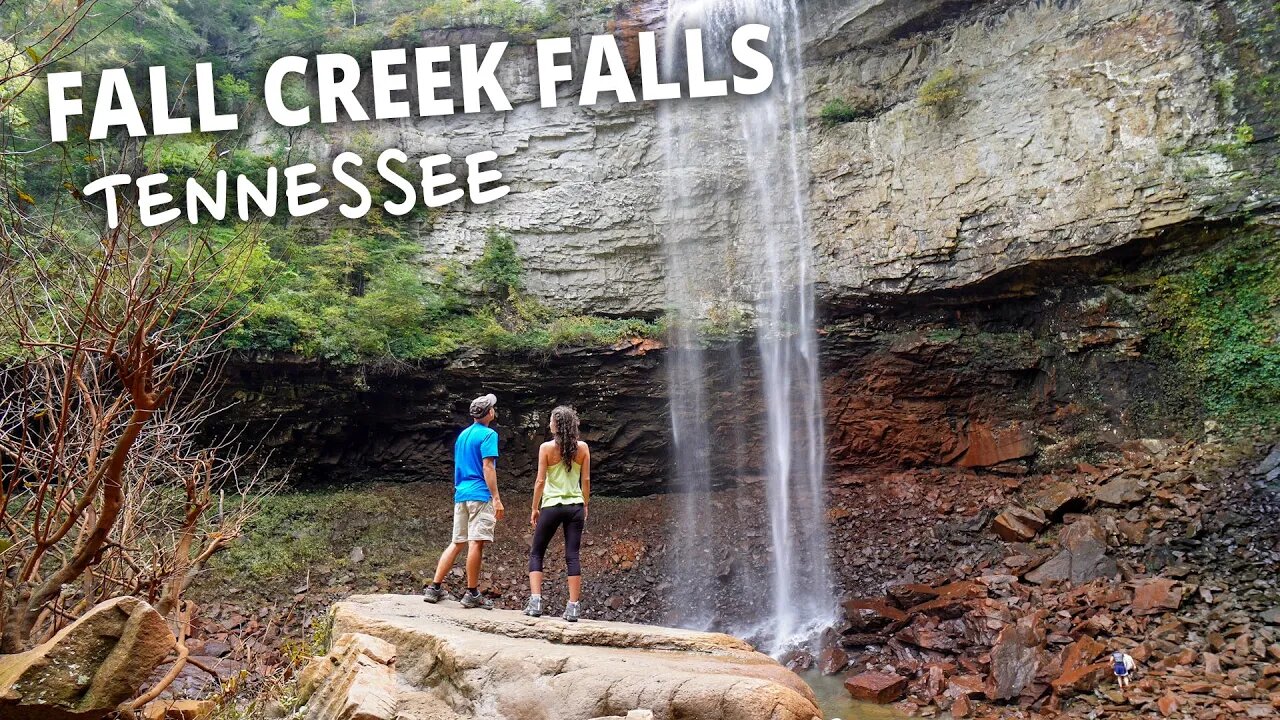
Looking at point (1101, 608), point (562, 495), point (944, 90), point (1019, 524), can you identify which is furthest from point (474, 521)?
point (944, 90)

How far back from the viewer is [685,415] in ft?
49.2

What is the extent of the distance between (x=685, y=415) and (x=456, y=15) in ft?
32.2

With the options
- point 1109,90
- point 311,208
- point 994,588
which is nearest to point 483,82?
point 311,208

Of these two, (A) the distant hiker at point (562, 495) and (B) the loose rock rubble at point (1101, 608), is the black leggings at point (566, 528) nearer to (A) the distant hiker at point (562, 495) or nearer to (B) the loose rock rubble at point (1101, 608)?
(A) the distant hiker at point (562, 495)

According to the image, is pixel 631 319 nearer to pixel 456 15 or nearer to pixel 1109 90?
pixel 456 15

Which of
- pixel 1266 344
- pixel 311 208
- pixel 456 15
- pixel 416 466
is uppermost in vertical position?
pixel 456 15

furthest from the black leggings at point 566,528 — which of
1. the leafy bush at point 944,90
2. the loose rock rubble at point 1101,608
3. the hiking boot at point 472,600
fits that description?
the leafy bush at point 944,90

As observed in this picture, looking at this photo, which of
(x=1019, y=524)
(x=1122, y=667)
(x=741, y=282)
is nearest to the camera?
(x=1122, y=667)

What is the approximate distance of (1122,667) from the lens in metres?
7.49

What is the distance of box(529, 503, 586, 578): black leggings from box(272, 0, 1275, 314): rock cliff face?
9.46 metres

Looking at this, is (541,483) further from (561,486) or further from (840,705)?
(840,705)

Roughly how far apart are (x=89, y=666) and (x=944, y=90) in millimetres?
14262

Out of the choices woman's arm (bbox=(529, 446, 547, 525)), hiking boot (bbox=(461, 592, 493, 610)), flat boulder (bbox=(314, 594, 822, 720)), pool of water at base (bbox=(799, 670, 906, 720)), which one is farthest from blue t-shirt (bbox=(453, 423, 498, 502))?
pool of water at base (bbox=(799, 670, 906, 720))

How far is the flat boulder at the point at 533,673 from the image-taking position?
3.87 meters
